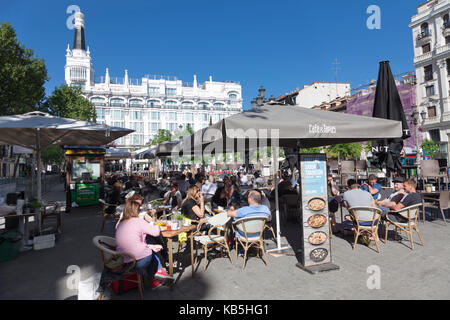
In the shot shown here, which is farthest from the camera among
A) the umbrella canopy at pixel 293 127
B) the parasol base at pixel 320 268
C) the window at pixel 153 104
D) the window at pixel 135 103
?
the window at pixel 153 104

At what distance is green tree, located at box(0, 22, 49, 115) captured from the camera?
18.6 meters

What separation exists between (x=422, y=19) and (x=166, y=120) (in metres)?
60.0

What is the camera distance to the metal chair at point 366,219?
468 centimetres

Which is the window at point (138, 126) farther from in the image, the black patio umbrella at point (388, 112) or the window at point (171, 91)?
the black patio umbrella at point (388, 112)

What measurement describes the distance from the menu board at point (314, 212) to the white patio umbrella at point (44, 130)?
14.7 ft

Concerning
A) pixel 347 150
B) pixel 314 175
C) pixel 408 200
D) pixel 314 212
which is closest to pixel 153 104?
pixel 347 150

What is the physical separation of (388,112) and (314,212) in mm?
4668

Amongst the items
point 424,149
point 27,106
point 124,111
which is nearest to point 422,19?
point 424,149

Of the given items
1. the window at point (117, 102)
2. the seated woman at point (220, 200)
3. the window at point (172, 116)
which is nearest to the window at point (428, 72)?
the seated woman at point (220, 200)

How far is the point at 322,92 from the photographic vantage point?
52844 mm

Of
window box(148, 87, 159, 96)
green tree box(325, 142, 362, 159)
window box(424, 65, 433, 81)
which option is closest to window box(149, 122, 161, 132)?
window box(148, 87, 159, 96)

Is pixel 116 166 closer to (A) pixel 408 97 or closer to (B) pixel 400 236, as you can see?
(A) pixel 408 97

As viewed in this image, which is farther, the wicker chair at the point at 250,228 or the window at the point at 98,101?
the window at the point at 98,101

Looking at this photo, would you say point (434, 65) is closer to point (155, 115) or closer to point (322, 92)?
point (322, 92)
